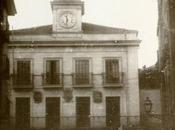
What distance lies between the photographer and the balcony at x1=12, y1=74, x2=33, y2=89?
37.5 metres

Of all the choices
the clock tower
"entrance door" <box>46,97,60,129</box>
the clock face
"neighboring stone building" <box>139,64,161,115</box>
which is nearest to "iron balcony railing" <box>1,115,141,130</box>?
"entrance door" <box>46,97,60,129</box>

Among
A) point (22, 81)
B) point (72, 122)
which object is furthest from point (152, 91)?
point (22, 81)

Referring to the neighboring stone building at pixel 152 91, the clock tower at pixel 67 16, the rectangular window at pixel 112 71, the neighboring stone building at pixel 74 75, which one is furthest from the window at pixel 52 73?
the neighboring stone building at pixel 152 91

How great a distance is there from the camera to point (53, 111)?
37562 millimetres

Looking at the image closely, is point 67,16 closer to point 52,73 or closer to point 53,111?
point 52,73

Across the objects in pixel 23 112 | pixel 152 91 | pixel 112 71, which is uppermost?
pixel 112 71

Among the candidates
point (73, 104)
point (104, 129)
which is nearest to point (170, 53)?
point (104, 129)

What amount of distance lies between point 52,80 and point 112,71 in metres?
4.66

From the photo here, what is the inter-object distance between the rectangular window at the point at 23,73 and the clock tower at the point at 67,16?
3539 millimetres

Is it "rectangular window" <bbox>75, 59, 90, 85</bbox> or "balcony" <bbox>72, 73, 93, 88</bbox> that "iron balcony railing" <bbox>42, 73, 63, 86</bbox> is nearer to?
"balcony" <bbox>72, 73, 93, 88</bbox>

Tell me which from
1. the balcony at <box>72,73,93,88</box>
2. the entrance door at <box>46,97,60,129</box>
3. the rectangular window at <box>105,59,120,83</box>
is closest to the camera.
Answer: the entrance door at <box>46,97,60,129</box>

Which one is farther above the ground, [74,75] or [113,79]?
[74,75]

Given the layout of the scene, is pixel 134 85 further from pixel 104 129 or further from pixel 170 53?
pixel 170 53

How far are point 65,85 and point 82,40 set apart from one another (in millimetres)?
3705
